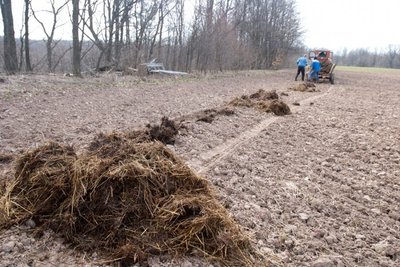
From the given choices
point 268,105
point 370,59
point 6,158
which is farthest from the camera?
point 370,59

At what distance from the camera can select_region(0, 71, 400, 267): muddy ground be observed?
3.12 m

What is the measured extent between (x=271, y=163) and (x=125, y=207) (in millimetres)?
2961

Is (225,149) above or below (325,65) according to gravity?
below

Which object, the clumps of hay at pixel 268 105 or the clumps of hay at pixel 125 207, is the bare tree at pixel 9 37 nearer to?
the clumps of hay at pixel 268 105

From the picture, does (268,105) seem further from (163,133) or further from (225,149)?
(163,133)

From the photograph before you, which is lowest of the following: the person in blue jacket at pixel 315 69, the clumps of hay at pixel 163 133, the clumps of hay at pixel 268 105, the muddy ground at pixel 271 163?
the muddy ground at pixel 271 163

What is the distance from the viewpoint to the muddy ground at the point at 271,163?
123 inches

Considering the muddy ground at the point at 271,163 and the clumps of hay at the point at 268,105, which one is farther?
the clumps of hay at the point at 268,105

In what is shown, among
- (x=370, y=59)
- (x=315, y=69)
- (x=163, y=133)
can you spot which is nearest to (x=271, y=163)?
(x=163, y=133)

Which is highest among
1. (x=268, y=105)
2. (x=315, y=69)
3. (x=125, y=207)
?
(x=315, y=69)

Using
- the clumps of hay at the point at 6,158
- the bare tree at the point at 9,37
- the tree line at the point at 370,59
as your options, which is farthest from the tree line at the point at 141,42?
the tree line at the point at 370,59

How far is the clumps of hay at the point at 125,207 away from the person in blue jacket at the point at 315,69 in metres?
18.3

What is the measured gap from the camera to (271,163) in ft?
17.7

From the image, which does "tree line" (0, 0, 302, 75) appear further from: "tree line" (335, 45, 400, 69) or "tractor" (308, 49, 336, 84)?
"tree line" (335, 45, 400, 69)
